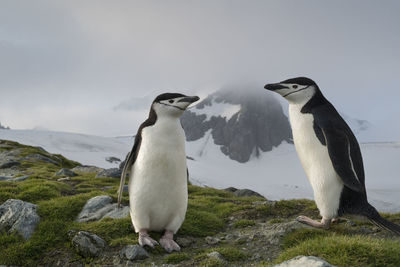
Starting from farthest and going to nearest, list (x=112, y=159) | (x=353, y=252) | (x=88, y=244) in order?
(x=112, y=159)
(x=88, y=244)
(x=353, y=252)

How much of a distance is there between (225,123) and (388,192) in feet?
356

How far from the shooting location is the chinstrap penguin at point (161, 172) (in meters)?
5.45

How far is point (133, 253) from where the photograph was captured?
16.5 feet

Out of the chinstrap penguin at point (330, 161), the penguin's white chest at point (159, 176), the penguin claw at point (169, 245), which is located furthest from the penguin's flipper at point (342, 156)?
the penguin claw at point (169, 245)

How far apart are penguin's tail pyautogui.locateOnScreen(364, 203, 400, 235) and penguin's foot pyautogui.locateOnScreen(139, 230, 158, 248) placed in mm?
3882

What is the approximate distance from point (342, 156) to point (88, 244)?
479 centimetres

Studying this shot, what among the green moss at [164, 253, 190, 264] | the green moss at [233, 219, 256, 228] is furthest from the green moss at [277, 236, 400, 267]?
the green moss at [233, 219, 256, 228]

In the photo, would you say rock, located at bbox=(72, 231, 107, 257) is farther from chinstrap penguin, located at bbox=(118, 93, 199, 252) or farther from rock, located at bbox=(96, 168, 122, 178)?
rock, located at bbox=(96, 168, 122, 178)

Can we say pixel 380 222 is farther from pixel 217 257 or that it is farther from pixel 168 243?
pixel 168 243

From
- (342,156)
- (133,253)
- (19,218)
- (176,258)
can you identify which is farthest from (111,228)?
(342,156)

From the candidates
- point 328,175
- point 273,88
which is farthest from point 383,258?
point 273,88

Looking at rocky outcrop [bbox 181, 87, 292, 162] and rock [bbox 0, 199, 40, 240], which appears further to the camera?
rocky outcrop [bbox 181, 87, 292, 162]

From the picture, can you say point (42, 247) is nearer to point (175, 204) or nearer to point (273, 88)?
point (175, 204)

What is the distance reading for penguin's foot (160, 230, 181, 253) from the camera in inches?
212
